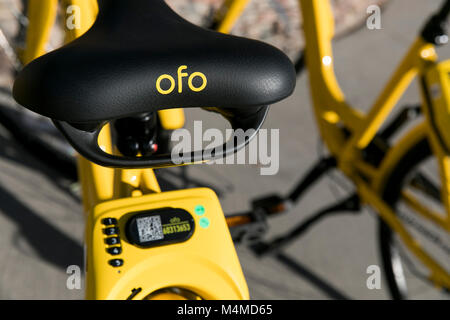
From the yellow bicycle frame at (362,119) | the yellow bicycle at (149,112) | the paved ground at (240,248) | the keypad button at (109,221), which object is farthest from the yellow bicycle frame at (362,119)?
the keypad button at (109,221)

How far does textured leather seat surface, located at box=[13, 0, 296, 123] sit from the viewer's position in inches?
21.6

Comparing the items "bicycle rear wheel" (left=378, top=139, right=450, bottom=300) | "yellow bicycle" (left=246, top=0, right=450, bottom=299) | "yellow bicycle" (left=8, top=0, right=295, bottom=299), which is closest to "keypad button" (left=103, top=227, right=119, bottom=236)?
"yellow bicycle" (left=8, top=0, right=295, bottom=299)

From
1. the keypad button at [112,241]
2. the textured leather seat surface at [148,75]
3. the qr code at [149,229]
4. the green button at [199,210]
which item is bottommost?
the keypad button at [112,241]

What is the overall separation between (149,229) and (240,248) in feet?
2.84

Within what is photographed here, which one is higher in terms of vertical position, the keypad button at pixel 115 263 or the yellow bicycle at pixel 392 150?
the yellow bicycle at pixel 392 150

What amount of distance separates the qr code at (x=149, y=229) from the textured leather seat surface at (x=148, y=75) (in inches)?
7.3

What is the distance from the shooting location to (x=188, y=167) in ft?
5.64

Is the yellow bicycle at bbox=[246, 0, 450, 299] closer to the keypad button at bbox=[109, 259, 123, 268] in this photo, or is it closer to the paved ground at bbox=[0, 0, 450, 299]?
the paved ground at bbox=[0, 0, 450, 299]

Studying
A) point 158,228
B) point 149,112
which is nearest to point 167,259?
point 158,228

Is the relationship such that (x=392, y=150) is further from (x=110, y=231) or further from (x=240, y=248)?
(x=110, y=231)

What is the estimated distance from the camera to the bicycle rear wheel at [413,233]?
120 centimetres

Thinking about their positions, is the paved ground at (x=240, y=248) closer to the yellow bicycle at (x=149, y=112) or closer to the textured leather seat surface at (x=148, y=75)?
the yellow bicycle at (x=149, y=112)

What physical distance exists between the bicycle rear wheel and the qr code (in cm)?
73
